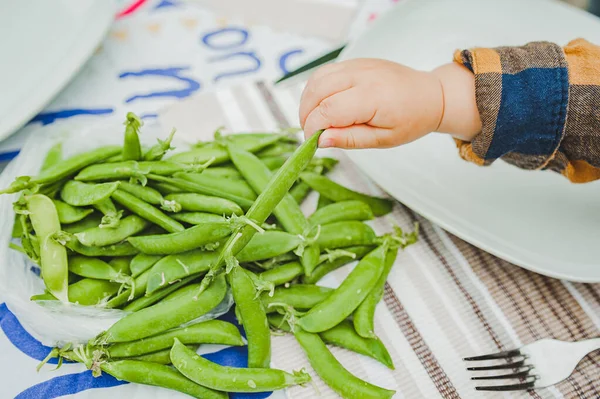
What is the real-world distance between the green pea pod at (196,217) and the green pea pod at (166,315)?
0.24ft

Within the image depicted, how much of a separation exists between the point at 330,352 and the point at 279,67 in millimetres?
592

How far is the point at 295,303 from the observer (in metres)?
0.71

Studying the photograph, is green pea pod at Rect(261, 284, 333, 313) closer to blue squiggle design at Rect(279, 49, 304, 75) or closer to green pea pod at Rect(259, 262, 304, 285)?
green pea pod at Rect(259, 262, 304, 285)

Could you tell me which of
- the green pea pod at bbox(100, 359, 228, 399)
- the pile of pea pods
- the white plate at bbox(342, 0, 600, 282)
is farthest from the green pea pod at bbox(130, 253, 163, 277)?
the white plate at bbox(342, 0, 600, 282)

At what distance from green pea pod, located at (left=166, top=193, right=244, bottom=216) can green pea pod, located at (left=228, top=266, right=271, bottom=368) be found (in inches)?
3.5

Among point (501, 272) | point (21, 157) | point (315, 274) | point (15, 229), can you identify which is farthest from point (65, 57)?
point (501, 272)

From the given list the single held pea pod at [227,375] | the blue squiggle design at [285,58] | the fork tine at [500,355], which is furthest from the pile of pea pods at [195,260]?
the blue squiggle design at [285,58]

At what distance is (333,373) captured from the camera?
2.18 feet

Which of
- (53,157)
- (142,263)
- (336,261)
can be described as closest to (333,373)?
(336,261)

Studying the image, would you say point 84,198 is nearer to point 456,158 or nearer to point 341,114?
point 341,114

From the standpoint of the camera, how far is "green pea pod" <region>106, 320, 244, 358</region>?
653mm

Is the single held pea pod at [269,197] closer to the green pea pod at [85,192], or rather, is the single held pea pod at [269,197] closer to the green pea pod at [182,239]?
the green pea pod at [182,239]

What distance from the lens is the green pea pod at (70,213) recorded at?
707 millimetres

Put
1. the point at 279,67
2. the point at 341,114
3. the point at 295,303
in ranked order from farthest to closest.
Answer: the point at 279,67 → the point at 295,303 → the point at 341,114
